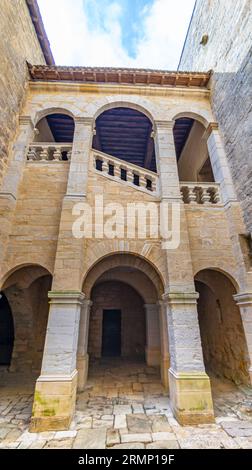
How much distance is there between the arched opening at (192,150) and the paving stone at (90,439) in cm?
685

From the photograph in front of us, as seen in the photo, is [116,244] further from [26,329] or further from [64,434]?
[26,329]

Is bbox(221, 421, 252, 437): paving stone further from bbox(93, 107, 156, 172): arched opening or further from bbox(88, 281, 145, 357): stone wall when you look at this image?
bbox(93, 107, 156, 172): arched opening

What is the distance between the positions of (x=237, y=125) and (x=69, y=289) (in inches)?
201

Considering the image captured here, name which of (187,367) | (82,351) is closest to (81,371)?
(82,351)

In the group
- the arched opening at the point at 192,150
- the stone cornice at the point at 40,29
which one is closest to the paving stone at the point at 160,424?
the arched opening at the point at 192,150

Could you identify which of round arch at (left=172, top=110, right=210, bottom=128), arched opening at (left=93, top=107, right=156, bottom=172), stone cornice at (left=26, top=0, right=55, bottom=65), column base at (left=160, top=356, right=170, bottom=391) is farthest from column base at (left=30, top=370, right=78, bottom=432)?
stone cornice at (left=26, top=0, right=55, bottom=65)

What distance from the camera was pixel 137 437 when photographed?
9.47 ft

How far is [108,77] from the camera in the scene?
603cm

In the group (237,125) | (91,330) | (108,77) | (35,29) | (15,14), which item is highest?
(35,29)

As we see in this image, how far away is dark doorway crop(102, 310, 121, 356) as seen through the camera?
8.06m

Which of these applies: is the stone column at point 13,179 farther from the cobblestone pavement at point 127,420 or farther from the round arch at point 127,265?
the cobblestone pavement at point 127,420

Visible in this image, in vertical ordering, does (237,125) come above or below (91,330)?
above
